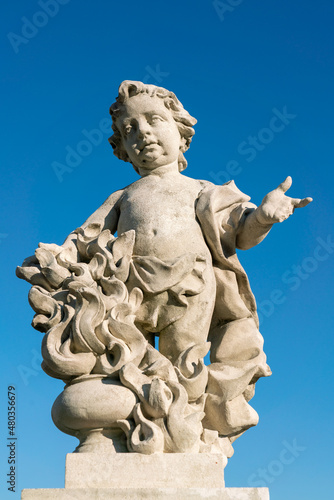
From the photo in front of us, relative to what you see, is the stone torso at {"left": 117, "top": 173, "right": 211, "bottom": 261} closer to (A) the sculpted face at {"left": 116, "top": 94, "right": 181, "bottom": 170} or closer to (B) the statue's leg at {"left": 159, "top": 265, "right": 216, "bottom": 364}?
(A) the sculpted face at {"left": 116, "top": 94, "right": 181, "bottom": 170}

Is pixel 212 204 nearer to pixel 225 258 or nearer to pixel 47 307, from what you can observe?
pixel 225 258

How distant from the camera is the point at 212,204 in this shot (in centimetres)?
564

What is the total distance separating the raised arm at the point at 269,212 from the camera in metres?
5.35

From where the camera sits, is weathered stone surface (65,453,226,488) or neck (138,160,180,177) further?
neck (138,160,180,177)

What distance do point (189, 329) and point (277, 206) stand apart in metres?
1.19

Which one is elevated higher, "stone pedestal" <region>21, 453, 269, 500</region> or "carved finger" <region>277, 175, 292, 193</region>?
"carved finger" <region>277, 175, 292, 193</region>

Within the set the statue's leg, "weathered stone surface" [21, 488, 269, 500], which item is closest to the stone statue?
the statue's leg

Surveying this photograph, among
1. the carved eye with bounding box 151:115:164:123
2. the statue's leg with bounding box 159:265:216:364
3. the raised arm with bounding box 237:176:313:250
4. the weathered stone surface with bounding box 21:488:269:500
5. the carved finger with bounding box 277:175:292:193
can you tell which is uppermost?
the carved eye with bounding box 151:115:164:123

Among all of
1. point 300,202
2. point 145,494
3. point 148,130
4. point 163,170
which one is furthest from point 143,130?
point 145,494

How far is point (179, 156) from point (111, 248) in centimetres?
130

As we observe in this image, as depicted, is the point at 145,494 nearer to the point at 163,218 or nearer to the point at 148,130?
the point at 163,218

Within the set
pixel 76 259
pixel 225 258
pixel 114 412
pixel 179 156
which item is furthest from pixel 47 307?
pixel 179 156

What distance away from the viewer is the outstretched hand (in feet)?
17.5

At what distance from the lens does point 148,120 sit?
5.91m
